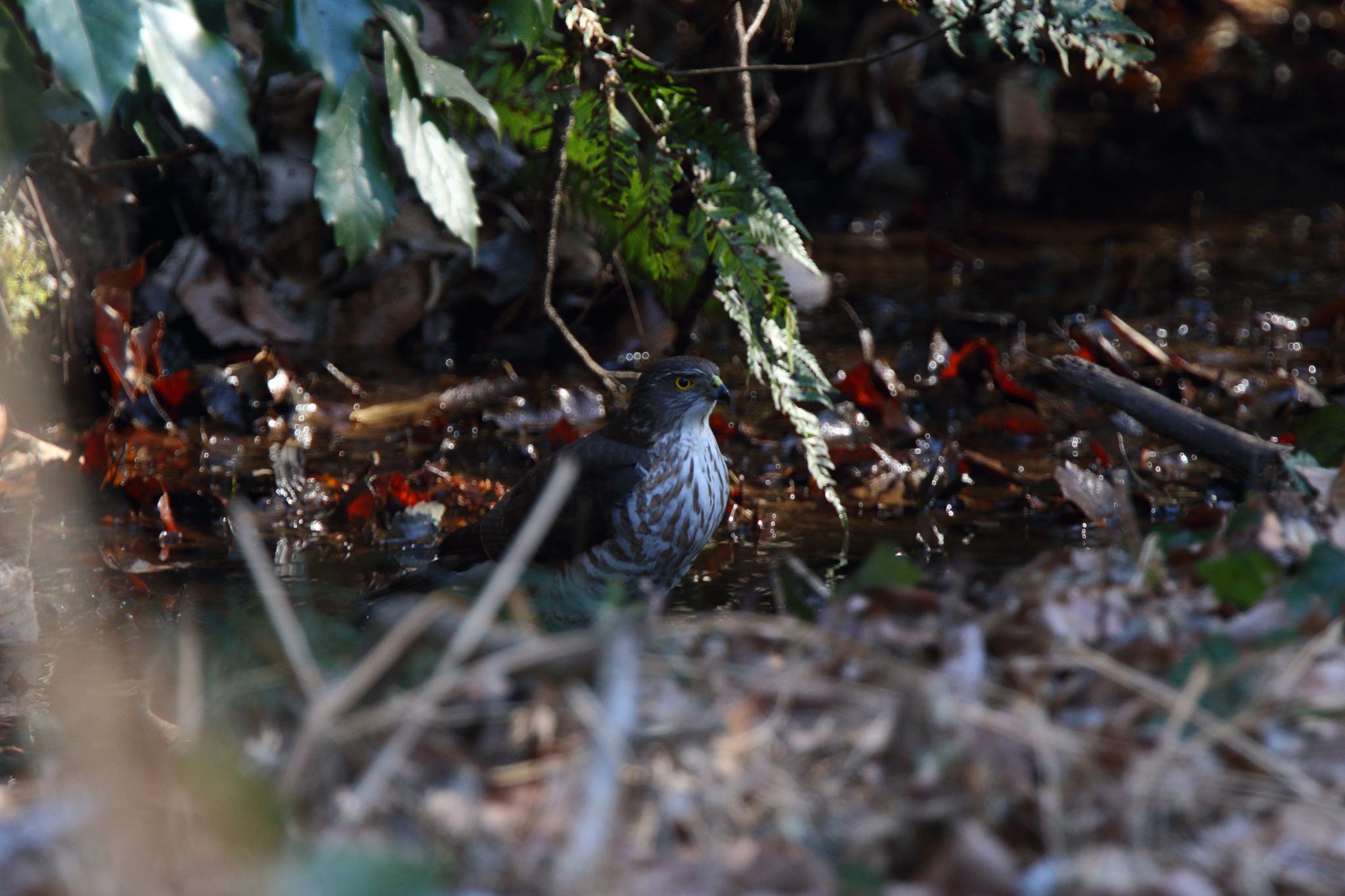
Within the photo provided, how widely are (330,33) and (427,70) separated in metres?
0.33

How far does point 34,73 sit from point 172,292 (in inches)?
140

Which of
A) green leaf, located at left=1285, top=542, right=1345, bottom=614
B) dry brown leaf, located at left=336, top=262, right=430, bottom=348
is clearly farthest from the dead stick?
dry brown leaf, located at left=336, top=262, right=430, bottom=348

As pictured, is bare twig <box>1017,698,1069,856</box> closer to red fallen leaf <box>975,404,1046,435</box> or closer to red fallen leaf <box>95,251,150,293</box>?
red fallen leaf <box>975,404,1046,435</box>

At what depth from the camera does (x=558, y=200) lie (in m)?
5.47

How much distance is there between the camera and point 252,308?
6.72m

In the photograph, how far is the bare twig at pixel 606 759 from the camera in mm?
1718

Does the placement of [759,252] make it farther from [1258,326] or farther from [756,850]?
[1258,326]

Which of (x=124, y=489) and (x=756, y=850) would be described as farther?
(x=124, y=489)

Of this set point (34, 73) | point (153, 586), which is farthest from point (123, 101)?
point (153, 586)

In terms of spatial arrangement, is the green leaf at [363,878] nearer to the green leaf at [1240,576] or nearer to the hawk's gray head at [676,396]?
the green leaf at [1240,576]

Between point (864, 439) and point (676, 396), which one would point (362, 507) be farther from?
point (864, 439)

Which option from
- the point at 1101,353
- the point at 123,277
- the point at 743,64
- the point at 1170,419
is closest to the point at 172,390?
the point at 123,277

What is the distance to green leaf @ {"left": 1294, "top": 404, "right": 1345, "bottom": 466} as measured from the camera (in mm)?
3426

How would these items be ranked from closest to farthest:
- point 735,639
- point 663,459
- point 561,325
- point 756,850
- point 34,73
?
1. point 756,850
2. point 735,639
3. point 34,73
4. point 663,459
5. point 561,325
